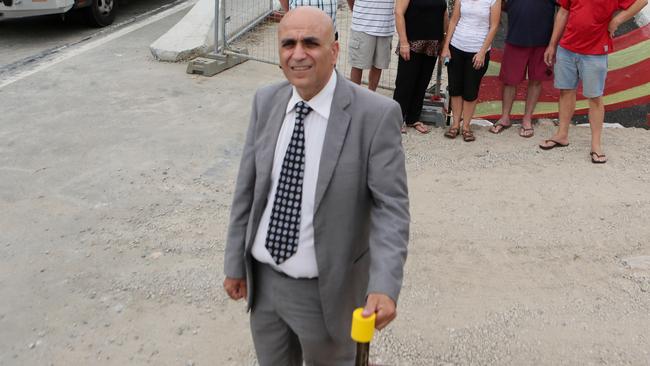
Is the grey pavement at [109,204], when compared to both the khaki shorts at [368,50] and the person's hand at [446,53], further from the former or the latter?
the person's hand at [446,53]

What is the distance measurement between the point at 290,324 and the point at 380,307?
1.37 feet

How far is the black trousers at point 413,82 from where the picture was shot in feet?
20.0

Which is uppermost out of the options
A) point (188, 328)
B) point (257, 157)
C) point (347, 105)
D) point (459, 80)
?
point (347, 105)

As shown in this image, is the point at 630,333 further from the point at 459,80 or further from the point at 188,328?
the point at 459,80

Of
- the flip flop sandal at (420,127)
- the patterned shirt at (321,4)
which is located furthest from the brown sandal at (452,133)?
the patterned shirt at (321,4)

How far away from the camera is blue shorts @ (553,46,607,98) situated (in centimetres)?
550

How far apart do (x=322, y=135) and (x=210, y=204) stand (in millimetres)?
2712

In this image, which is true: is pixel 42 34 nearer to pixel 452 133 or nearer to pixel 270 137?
pixel 452 133

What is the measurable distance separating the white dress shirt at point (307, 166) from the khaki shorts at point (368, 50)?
407 cm

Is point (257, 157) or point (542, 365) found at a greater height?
point (257, 157)

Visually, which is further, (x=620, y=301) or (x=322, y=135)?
(x=620, y=301)

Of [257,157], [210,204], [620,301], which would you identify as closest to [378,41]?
[210,204]

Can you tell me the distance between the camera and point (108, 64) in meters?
7.95

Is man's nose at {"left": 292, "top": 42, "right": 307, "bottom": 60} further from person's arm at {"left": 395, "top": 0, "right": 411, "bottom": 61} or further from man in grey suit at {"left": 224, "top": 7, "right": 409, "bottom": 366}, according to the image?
person's arm at {"left": 395, "top": 0, "right": 411, "bottom": 61}
